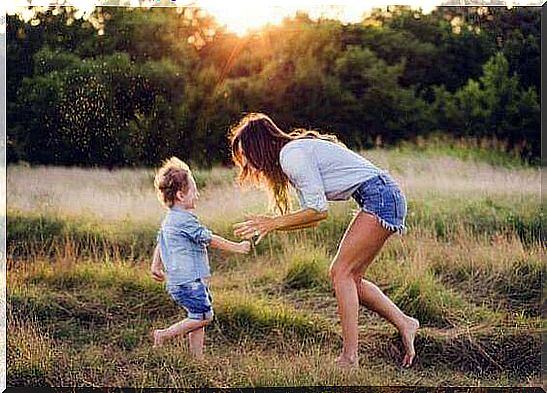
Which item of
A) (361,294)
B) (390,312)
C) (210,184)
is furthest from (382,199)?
(210,184)

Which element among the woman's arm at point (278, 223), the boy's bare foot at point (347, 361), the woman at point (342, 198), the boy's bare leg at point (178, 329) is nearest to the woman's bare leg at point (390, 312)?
the woman at point (342, 198)

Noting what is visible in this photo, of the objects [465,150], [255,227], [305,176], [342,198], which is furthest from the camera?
[465,150]

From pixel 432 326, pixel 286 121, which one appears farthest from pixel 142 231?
pixel 432 326

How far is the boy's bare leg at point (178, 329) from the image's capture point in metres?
8.41

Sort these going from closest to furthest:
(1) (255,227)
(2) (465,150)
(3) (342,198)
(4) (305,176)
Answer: (4) (305,176) < (3) (342,198) < (1) (255,227) < (2) (465,150)

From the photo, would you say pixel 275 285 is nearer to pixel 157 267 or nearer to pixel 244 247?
pixel 244 247

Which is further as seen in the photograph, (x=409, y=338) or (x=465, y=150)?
(x=465, y=150)

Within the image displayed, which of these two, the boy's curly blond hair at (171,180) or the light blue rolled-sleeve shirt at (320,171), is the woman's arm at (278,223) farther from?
the boy's curly blond hair at (171,180)

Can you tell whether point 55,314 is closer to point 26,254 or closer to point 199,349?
point 26,254

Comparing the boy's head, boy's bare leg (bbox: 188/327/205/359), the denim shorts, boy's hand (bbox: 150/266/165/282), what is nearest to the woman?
the denim shorts

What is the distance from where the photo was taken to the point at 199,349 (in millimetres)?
8406

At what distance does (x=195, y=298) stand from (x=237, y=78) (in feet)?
4.64

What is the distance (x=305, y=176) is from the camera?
8.26m

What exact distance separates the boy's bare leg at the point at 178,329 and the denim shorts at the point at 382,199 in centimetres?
124
